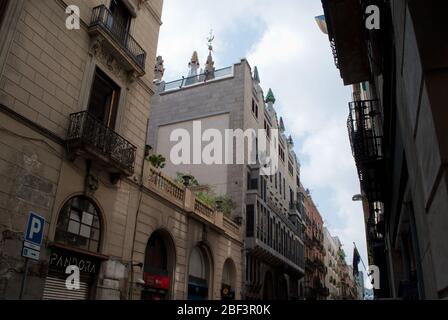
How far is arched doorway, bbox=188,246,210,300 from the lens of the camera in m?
20.4

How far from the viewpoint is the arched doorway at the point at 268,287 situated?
32.3 m

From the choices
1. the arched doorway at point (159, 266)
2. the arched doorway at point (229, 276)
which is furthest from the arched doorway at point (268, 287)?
the arched doorway at point (159, 266)

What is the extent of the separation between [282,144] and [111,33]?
30292 mm

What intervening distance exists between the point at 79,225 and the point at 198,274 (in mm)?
9824

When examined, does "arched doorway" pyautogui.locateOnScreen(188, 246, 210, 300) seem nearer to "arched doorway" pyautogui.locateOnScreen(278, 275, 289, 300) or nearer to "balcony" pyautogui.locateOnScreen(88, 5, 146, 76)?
"balcony" pyautogui.locateOnScreen(88, 5, 146, 76)

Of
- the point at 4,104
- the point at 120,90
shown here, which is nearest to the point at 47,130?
the point at 4,104

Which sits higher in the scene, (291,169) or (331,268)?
(291,169)

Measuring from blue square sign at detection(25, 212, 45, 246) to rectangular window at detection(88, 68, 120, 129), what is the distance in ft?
26.9

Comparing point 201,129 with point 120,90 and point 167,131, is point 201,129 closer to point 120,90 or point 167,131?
point 167,131

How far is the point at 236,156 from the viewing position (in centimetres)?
2952

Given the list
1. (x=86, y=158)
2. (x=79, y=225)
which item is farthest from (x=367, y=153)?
(x=79, y=225)

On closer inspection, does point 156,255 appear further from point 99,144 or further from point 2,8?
point 2,8
